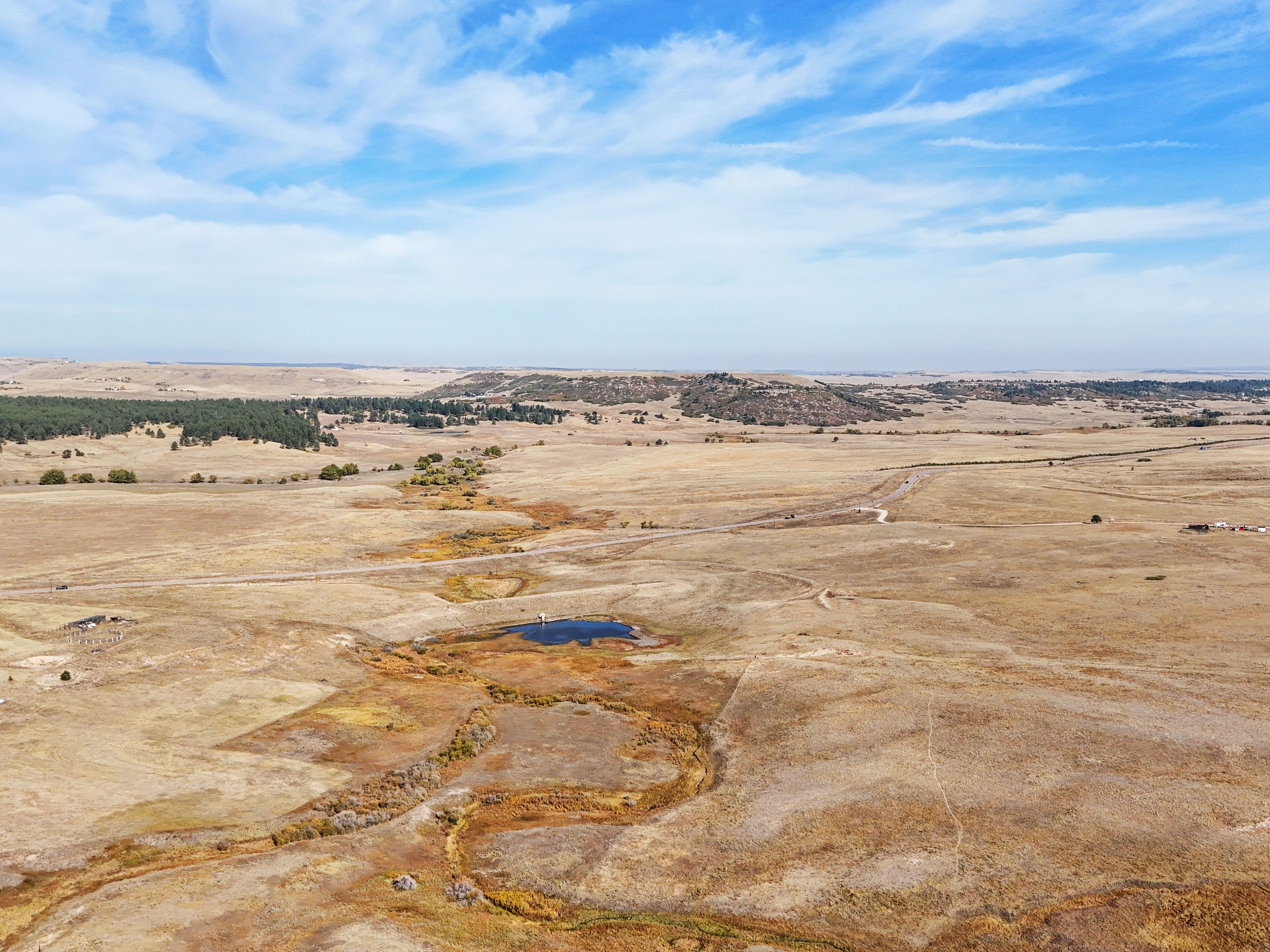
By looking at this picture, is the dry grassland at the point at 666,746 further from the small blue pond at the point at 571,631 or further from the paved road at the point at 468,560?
the paved road at the point at 468,560

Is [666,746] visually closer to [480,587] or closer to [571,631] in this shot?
[571,631]

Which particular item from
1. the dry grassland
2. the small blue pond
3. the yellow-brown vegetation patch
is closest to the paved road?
the dry grassland

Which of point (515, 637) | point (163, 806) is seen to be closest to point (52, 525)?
point (515, 637)

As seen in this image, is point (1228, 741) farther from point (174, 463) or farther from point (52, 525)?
point (174, 463)

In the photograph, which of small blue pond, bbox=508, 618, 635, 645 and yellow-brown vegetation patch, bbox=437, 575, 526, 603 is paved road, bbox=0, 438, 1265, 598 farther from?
small blue pond, bbox=508, 618, 635, 645

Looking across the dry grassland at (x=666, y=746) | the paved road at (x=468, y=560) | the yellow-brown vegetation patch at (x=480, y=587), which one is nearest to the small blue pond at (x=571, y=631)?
the dry grassland at (x=666, y=746)
